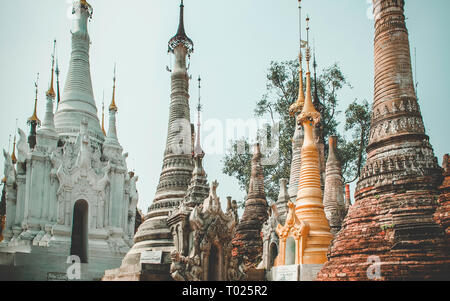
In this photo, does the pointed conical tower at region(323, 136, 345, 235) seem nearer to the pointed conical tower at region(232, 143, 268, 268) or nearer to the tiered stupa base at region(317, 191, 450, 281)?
the pointed conical tower at region(232, 143, 268, 268)

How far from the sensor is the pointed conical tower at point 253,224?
803 inches

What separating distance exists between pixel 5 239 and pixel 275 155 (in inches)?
639

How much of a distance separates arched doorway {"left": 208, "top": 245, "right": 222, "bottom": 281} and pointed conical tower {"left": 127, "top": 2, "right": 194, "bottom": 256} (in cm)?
159

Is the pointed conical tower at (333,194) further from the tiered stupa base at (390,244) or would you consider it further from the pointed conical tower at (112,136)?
the pointed conical tower at (112,136)

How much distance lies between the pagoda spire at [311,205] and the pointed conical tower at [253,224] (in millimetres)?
5100

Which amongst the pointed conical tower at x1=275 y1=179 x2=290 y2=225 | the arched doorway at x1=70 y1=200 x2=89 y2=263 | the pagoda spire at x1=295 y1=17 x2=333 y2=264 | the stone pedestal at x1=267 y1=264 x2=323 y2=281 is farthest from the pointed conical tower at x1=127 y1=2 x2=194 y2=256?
the arched doorway at x1=70 y1=200 x2=89 y2=263

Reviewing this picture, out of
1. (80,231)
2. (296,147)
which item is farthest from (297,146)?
(80,231)

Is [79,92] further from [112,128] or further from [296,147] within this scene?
[296,147]

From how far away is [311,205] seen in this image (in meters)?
15.7

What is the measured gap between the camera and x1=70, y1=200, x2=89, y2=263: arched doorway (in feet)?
72.3

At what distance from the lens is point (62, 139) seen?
75.8ft

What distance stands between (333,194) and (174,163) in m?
6.95
